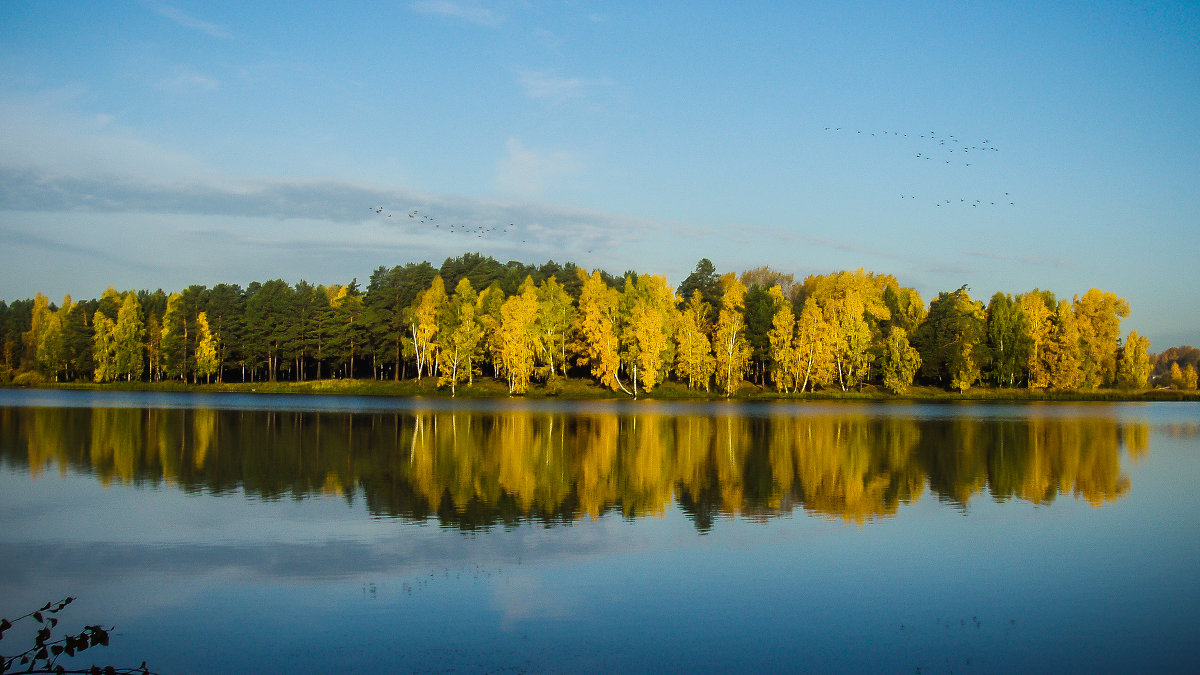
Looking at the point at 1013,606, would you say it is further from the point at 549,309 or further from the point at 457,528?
the point at 549,309

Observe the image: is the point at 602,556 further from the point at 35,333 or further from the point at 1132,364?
the point at 35,333

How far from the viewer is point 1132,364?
319 feet

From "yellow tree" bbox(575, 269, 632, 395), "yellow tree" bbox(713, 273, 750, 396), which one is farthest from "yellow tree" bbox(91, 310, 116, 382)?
"yellow tree" bbox(713, 273, 750, 396)

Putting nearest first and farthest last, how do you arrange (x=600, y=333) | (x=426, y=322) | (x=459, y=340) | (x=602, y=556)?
(x=602, y=556)
(x=600, y=333)
(x=459, y=340)
(x=426, y=322)

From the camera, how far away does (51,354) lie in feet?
323

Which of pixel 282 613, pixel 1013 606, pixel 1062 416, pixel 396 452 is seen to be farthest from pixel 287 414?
pixel 1062 416

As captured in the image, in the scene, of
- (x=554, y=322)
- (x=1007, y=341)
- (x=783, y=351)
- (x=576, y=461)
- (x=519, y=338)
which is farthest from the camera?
(x=1007, y=341)

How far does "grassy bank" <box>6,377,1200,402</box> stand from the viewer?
255 ft

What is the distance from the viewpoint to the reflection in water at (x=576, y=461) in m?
20.2

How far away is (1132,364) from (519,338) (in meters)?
69.5

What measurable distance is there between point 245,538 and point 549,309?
205ft

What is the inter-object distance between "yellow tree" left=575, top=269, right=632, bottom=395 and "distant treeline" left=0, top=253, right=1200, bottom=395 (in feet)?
0.61

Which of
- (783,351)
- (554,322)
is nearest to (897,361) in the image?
(783,351)

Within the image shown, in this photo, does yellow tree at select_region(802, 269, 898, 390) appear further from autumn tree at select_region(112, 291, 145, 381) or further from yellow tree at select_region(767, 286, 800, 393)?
autumn tree at select_region(112, 291, 145, 381)
